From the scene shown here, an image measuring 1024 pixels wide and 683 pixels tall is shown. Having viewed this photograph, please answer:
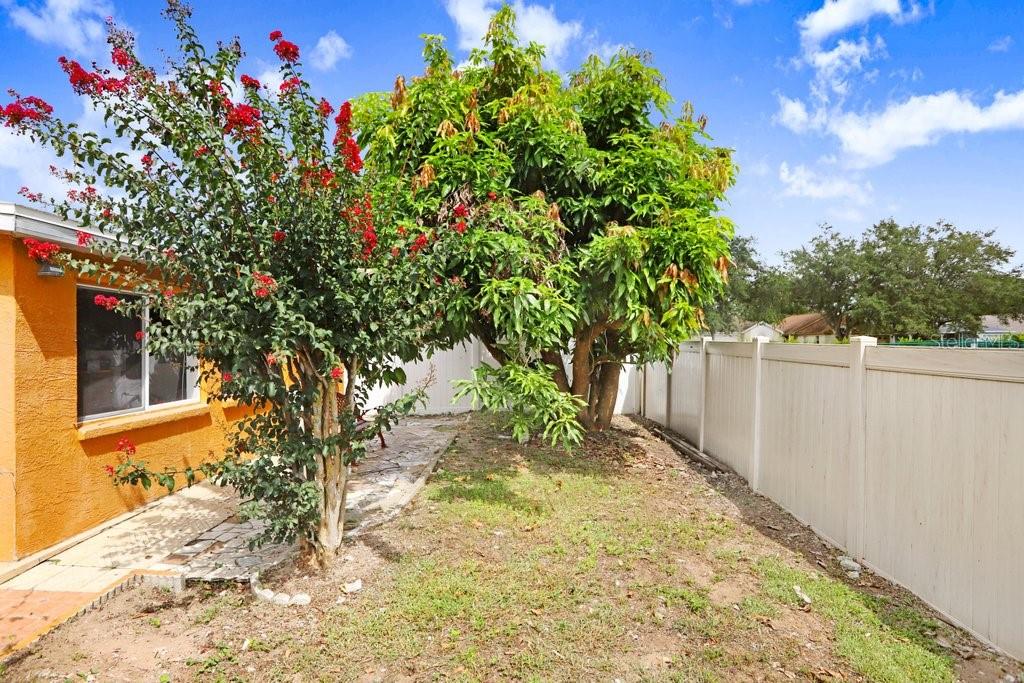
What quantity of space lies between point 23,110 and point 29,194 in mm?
756

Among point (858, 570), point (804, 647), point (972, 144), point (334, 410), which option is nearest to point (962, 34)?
point (972, 144)

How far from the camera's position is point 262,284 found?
117 inches

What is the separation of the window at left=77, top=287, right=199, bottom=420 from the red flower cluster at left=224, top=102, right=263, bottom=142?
2231 millimetres

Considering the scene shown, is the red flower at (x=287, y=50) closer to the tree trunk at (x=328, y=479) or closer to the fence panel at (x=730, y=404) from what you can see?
the tree trunk at (x=328, y=479)

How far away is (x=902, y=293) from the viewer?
31.3 meters

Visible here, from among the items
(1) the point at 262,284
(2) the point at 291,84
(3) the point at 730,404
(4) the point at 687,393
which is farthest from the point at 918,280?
(1) the point at 262,284

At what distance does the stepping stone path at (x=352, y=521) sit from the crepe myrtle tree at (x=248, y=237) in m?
0.70

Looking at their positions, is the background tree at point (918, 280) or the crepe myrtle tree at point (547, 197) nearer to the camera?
the crepe myrtle tree at point (547, 197)

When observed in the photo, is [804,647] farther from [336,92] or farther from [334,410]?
[336,92]

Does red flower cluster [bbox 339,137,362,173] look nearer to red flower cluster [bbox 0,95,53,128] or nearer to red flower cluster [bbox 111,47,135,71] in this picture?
red flower cluster [bbox 111,47,135,71]

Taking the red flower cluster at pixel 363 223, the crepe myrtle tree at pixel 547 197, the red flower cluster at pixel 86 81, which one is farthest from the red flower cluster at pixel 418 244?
the red flower cluster at pixel 86 81

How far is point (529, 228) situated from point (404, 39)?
10.7 feet

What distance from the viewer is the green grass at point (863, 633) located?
108 inches

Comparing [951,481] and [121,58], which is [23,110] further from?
[951,481]
